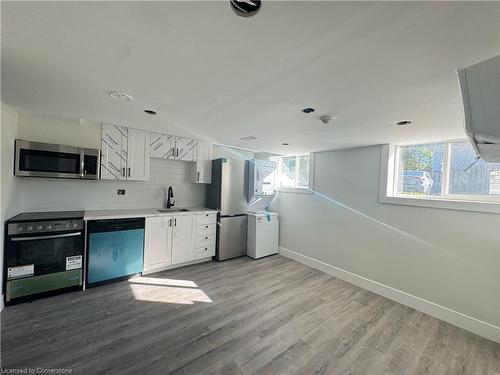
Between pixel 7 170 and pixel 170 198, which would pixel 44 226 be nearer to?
pixel 7 170

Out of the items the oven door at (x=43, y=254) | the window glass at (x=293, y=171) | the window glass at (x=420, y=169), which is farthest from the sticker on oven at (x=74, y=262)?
the window glass at (x=420, y=169)

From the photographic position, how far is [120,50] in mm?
1195

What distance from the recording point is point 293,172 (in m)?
4.66

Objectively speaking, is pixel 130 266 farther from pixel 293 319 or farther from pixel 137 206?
pixel 293 319

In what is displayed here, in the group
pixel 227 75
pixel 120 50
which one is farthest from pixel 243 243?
pixel 120 50

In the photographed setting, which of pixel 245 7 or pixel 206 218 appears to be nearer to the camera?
pixel 245 7

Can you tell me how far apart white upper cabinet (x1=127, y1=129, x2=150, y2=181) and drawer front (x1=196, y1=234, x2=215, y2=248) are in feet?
4.48

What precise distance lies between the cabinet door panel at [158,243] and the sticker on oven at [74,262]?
29.9 inches

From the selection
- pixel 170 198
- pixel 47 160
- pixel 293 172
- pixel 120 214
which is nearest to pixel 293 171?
pixel 293 172

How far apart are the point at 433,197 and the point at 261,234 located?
273 cm

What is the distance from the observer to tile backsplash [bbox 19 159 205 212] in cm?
278

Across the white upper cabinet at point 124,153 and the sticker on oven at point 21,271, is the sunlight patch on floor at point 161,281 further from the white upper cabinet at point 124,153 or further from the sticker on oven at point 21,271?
the white upper cabinet at point 124,153

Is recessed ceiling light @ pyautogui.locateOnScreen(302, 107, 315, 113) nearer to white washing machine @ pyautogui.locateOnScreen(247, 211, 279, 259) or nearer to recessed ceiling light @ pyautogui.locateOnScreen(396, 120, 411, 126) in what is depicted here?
recessed ceiling light @ pyautogui.locateOnScreen(396, 120, 411, 126)

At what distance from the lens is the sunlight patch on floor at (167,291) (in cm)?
256
